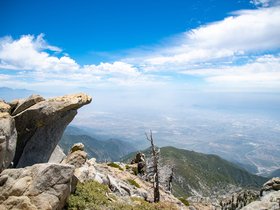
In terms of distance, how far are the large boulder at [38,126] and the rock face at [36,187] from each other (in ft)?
45.5

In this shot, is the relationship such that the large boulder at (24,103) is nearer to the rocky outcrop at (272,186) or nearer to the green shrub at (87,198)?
the green shrub at (87,198)

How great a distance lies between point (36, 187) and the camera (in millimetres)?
21844

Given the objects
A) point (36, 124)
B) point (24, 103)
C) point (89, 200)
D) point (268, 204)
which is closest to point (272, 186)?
point (268, 204)

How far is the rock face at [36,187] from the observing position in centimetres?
2075

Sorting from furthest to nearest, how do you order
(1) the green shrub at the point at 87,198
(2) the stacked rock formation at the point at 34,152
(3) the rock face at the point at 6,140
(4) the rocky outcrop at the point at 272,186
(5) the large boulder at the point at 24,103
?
(4) the rocky outcrop at the point at 272,186, (5) the large boulder at the point at 24,103, (3) the rock face at the point at 6,140, (1) the green shrub at the point at 87,198, (2) the stacked rock formation at the point at 34,152

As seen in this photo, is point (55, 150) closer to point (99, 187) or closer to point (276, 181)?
point (99, 187)

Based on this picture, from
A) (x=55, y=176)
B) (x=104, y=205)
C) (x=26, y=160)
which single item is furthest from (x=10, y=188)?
(x=26, y=160)

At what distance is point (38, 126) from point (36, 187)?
18299 mm

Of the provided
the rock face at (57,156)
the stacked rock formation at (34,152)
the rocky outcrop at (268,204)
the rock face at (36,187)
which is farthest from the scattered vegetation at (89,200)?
the rocky outcrop at (268,204)

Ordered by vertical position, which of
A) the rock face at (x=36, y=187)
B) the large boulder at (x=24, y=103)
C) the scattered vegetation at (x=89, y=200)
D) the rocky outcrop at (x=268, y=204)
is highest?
the large boulder at (x=24, y=103)

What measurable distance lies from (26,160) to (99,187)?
1101cm

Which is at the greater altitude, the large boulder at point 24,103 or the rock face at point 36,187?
the large boulder at point 24,103

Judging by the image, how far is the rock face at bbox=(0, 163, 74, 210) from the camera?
2075 centimetres

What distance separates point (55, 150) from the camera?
1716 inches
